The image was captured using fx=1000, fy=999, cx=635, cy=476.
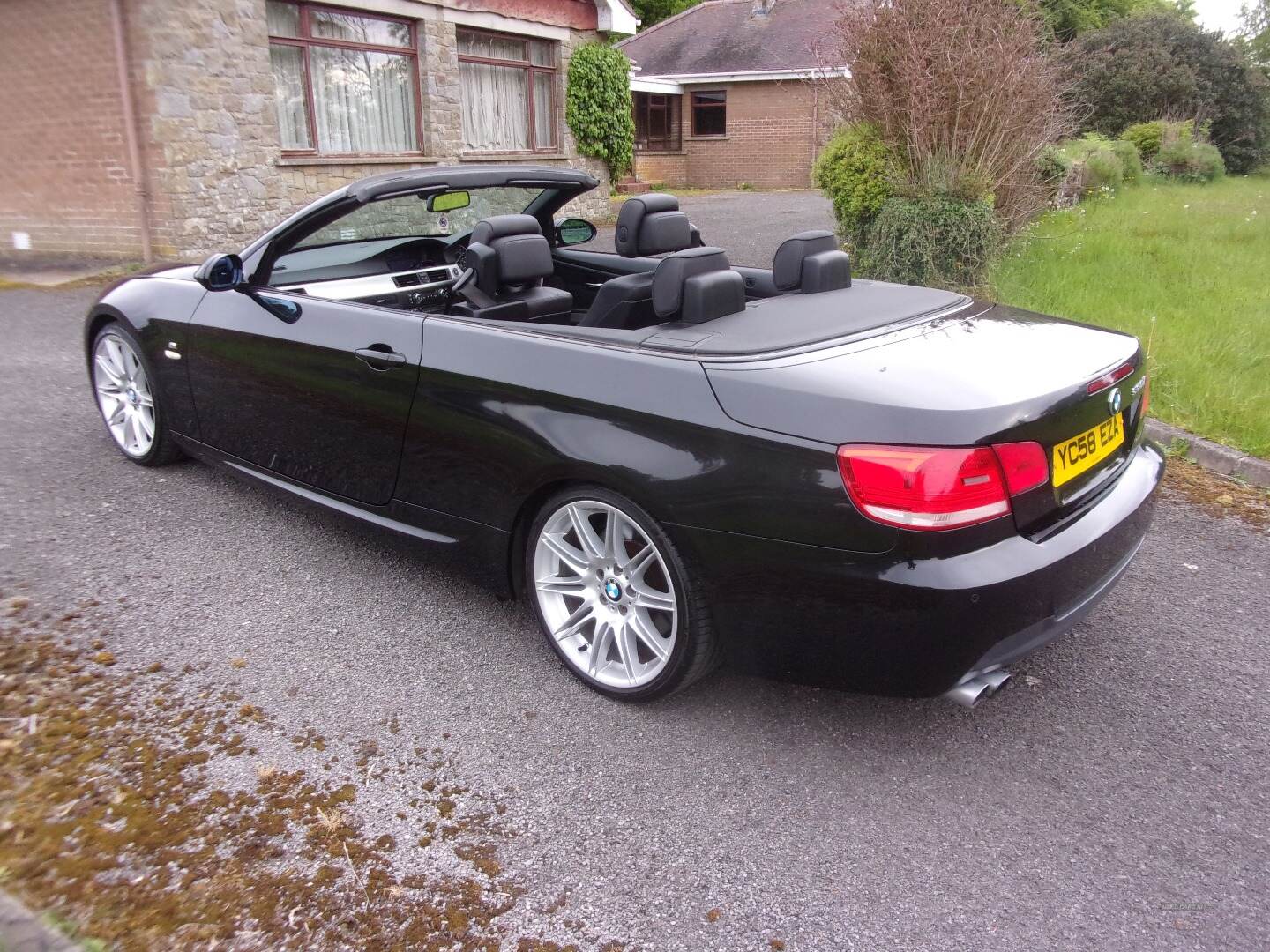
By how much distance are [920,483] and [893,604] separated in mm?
298

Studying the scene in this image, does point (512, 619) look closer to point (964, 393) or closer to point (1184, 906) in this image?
point (964, 393)

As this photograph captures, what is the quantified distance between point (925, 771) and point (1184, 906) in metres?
0.68

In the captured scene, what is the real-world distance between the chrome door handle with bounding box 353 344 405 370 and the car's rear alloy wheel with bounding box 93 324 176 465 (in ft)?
5.46

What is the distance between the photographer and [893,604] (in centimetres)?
240

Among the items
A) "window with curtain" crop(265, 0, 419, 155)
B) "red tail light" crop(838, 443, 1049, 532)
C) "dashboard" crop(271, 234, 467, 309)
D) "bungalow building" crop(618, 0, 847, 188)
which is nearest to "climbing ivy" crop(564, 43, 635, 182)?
"window with curtain" crop(265, 0, 419, 155)

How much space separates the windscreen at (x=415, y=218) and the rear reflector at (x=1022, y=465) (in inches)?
96.3

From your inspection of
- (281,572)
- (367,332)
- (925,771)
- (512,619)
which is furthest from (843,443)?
(281,572)

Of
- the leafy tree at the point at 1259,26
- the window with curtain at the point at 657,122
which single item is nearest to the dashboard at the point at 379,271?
the window with curtain at the point at 657,122

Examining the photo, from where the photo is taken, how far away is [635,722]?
2.96 m

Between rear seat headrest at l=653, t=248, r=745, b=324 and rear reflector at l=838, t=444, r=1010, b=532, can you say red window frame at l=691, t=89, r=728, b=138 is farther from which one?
rear reflector at l=838, t=444, r=1010, b=532

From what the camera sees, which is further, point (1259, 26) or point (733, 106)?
point (1259, 26)

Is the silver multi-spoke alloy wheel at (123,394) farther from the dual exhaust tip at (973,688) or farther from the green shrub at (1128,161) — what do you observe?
the green shrub at (1128,161)

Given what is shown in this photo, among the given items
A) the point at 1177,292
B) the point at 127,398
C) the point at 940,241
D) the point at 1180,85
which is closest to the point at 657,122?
the point at 1180,85

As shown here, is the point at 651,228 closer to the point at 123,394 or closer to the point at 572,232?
the point at 572,232
